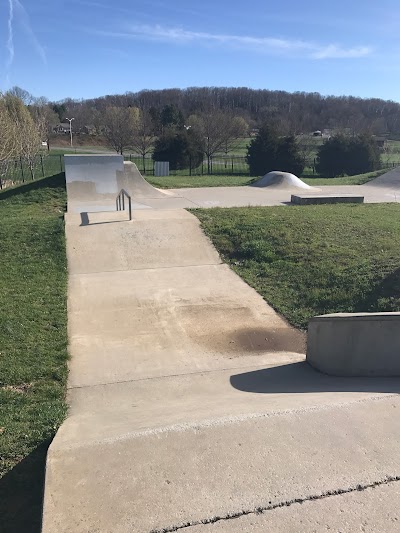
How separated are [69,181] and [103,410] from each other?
11.8 m

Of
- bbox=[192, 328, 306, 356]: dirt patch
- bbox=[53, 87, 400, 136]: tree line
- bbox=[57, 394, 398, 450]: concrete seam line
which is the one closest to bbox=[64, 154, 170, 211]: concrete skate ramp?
bbox=[192, 328, 306, 356]: dirt patch

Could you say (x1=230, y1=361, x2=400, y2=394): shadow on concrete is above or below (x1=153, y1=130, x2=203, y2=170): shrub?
below

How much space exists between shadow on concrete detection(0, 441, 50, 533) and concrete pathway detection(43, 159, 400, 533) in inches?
11.1

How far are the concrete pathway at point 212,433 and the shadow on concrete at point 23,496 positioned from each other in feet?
0.92

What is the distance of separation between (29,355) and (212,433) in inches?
122

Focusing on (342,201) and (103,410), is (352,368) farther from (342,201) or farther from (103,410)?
(342,201)

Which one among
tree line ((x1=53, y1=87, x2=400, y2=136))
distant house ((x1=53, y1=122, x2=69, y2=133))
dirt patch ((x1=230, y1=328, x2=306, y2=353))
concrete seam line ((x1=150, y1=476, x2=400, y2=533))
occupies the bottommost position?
dirt patch ((x1=230, y1=328, x2=306, y2=353))

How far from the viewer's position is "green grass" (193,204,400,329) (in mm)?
7270

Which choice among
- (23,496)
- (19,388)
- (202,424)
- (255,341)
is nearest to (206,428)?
(202,424)

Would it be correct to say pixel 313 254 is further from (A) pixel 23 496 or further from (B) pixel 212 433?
(A) pixel 23 496

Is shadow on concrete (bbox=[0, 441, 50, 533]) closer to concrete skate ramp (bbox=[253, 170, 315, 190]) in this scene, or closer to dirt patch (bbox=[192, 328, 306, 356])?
dirt patch (bbox=[192, 328, 306, 356])

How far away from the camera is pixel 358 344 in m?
5.09

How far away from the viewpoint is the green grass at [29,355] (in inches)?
123

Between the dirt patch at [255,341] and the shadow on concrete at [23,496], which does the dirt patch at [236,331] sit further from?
the shadow on concrete at [23,496]
